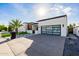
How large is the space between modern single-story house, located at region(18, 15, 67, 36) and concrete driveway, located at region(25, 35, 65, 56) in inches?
12.2

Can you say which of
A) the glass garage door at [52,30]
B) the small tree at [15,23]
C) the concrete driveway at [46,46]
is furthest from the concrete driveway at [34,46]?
the small tree at [15,23]

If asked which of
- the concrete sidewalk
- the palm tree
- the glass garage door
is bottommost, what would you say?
the concrete sidewalk

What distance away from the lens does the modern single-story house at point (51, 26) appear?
21.0ft

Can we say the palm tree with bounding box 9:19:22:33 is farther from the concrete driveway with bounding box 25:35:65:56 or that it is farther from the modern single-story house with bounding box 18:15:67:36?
the concrete driveway with bounding box 25:35:65:56

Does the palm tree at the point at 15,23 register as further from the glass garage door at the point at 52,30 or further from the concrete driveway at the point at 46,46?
the glass garage door at the point at 52,30

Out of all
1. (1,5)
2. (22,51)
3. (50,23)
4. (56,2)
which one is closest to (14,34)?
(22,51)

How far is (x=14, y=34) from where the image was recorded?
5961mm

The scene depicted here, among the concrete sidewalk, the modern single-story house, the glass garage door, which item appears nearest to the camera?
the concrete sidewalk

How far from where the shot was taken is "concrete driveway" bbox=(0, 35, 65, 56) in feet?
17.3

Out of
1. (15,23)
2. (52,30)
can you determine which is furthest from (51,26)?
(15,23)

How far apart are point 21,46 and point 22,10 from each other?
1.63 metres

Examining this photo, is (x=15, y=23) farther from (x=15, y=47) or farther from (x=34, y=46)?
(x=34, y=46)

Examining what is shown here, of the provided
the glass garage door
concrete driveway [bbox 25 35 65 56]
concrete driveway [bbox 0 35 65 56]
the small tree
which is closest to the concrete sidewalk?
concrete driveway [bbox 0 35 65 56]

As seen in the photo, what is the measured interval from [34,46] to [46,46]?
0.55m
